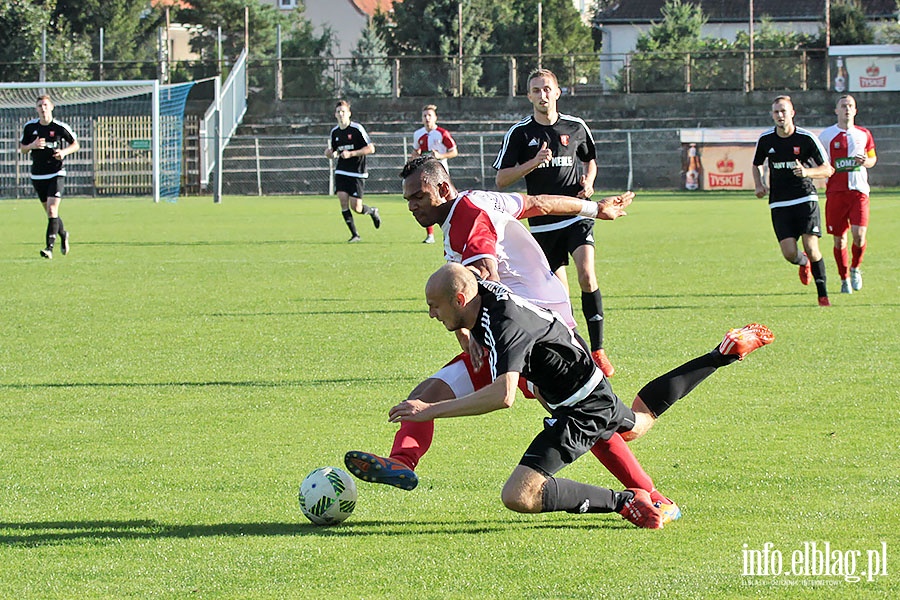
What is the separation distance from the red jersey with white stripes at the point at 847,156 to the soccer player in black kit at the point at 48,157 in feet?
33.8

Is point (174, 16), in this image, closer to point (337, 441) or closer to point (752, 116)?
point (752, 116)

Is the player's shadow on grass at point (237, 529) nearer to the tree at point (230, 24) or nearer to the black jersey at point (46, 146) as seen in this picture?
the black jersey at point (46, 146)

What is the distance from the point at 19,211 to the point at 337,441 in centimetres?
2630

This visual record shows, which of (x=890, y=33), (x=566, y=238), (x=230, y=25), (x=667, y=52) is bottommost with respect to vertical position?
(x=566, y=238)

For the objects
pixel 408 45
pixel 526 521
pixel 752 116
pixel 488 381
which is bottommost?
pixel 526 521

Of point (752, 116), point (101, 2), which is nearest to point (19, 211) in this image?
point (752, 116)

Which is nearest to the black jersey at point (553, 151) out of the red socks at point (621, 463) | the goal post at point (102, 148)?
the red socks at point (621, 463)

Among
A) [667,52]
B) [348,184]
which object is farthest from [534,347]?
[667,52]

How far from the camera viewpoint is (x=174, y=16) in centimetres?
6581

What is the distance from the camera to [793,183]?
12781mm

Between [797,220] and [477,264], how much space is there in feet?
25.5

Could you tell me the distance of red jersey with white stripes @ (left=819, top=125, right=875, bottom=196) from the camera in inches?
541

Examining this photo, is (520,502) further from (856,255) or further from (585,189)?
(856,255)

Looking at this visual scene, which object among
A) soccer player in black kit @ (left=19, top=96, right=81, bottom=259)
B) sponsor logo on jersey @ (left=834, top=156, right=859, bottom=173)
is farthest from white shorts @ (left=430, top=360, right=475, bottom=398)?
soccer player in black kit @ (left=19, top=96, right=81, bottom=259)
